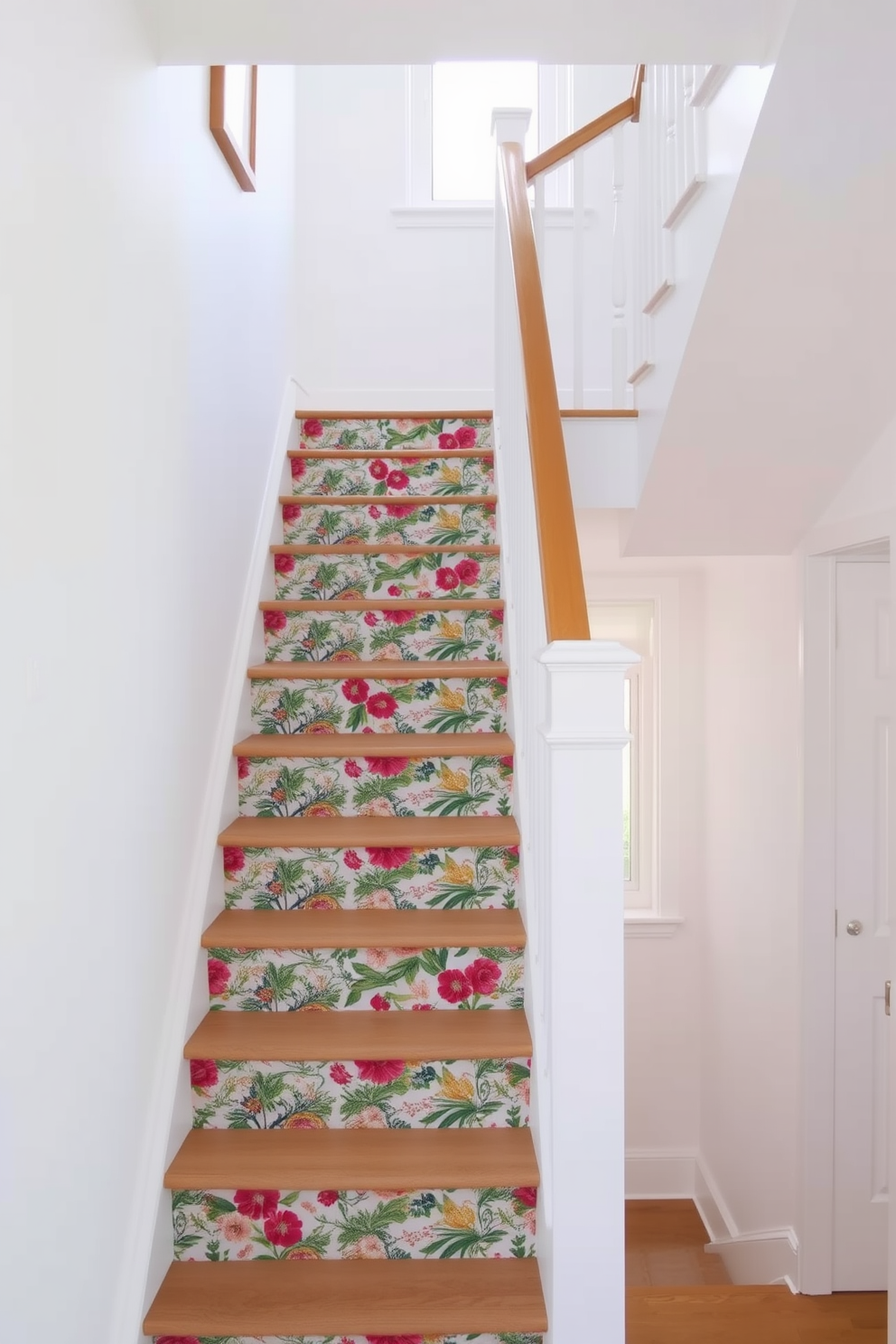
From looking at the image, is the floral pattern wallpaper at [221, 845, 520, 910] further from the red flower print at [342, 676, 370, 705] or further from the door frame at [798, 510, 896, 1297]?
the door frame at [798, 510, 896, 1297]

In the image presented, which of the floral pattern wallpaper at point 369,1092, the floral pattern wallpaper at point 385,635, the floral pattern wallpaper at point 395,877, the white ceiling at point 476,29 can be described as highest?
the white ceiling at point 476,29

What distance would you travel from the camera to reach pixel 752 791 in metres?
3.59

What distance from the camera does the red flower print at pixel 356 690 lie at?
9.00ft

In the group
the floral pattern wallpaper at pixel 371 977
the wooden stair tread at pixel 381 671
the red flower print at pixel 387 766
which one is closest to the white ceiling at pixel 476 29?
the wooden stair tread at pixel 381 671

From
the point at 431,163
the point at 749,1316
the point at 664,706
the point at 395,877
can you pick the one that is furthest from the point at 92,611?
the point at 431,163

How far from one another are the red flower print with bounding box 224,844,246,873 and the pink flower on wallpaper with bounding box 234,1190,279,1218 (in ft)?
2.29

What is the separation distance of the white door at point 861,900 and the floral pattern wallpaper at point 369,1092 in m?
1.40

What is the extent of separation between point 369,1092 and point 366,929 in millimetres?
319

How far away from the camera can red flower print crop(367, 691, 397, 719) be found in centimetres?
273

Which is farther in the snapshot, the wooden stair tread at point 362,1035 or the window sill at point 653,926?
the window sill at point 653,926

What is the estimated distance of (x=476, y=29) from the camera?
70.8 inches

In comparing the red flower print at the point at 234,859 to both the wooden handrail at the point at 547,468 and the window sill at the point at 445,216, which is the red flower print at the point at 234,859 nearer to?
the wooden handrail at the point at 547,468

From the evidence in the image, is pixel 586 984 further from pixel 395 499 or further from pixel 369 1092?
pixel 395 499

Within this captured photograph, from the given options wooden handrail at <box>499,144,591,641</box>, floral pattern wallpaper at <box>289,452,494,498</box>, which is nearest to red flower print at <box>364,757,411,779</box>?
wooden handrail at <box>499,144,591,641</box>
